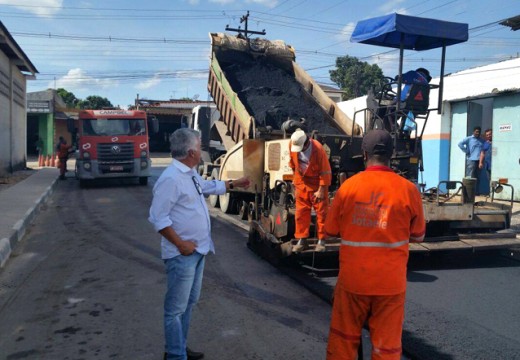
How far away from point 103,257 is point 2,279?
1328mm

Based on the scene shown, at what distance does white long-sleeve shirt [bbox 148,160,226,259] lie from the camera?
321cm

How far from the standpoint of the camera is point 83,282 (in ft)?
18.3

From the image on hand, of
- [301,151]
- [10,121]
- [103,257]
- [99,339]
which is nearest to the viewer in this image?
[99,339]

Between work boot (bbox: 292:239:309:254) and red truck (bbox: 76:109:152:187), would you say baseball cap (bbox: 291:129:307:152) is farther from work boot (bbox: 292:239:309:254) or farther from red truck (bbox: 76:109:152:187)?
red truck (bbox: 76:109:152:187)

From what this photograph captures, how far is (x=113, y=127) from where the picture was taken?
51.5 feet

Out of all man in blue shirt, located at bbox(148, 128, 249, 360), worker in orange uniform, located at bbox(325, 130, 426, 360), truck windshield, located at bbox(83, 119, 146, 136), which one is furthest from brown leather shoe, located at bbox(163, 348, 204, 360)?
truck windshield, located at bbox(83, 119, 146, 136)

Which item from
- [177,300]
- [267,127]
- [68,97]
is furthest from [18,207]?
[68,97]

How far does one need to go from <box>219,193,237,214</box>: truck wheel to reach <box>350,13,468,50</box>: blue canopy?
169 inches

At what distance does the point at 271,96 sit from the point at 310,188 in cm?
419

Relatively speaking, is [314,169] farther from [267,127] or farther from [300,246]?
[267,127]

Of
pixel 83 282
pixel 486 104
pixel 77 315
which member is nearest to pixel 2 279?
pixel 83 282

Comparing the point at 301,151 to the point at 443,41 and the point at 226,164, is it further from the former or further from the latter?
the point at 226,164

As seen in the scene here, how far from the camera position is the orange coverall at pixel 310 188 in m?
5.85

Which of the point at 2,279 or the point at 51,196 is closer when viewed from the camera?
the point at 2,279
